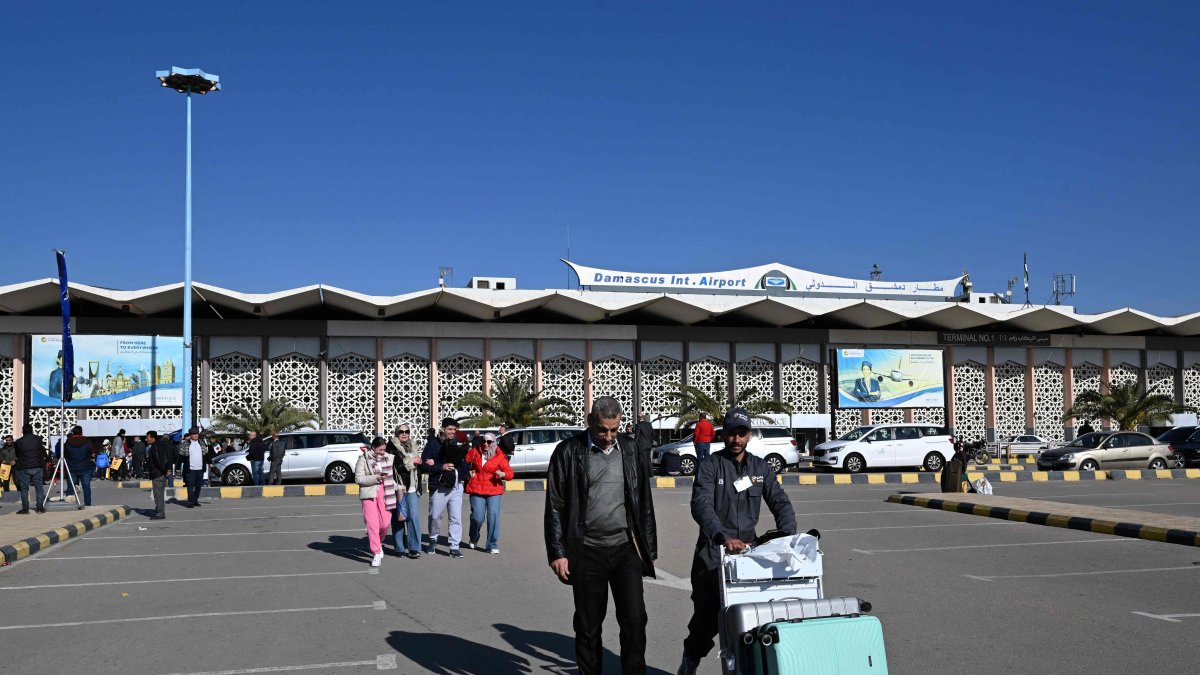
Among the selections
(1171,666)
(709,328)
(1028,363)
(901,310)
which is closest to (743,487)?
(1171,666)

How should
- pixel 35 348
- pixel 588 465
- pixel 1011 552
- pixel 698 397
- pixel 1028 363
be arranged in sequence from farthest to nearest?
pixel 1028 363
pixel 698 397
pixel 35 348
pixel 1011 552
pixel 588 465

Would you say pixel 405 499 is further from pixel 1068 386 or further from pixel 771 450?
pixel 1068 386

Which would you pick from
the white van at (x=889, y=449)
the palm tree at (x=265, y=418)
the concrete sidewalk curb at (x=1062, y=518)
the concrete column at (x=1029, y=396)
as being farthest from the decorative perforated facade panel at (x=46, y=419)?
the concrete column at (x=1029, y=396)

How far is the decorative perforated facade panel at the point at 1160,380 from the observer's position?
4638 centimetres

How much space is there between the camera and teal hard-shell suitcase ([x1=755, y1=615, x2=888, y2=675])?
15.3ft

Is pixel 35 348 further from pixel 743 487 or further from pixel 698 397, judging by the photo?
pixel 743 487

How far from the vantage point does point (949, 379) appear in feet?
145

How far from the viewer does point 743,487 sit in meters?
5.97

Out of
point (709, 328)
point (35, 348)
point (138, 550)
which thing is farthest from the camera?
point (709, 328)

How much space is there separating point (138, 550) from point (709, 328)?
1180 inches

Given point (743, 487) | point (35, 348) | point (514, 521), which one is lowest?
point (514, 521)

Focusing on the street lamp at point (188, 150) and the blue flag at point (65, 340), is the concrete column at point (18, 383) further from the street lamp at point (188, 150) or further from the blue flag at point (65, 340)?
the blue flag at point (65, 340)

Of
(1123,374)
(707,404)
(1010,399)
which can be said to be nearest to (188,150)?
(707,404)

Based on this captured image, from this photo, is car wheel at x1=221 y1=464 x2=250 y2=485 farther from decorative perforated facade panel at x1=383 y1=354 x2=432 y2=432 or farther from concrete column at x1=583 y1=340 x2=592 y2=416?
concrete column at x1=583 y1=340 x2=592 y2=416
